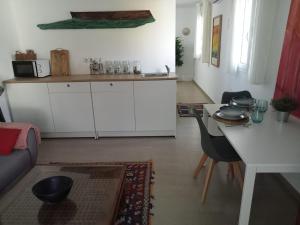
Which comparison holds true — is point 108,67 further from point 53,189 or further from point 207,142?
point 53,189

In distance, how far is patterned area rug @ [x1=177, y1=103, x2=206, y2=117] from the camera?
14.4 ft

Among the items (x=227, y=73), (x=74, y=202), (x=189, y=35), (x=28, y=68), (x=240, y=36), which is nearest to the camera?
(x=74, y=202)

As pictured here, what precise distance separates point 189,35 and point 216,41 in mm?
2947

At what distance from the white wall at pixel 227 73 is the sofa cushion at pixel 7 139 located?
268 cm

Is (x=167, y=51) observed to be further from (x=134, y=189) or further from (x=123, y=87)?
(x=134, y=189)

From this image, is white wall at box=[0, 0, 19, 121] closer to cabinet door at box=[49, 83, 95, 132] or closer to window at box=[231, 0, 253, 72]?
cabinet door at box=[49, 83, 95, 132]

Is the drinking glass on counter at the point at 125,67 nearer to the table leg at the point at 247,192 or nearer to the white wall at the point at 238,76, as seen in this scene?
the white wall at the point at 238,76

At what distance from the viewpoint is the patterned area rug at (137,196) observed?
6.03ft

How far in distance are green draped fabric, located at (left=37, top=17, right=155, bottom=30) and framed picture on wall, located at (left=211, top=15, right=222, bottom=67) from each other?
1.67 meters

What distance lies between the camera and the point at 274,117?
77.1 inches

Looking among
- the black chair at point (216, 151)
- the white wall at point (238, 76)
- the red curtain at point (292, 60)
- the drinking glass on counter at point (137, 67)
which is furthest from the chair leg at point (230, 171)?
the drinking glass on counter at point (137, 67)

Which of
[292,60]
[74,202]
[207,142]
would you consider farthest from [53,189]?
[292,60]

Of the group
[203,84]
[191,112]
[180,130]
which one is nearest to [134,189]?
[180,130]

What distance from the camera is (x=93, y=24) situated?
3.39m
